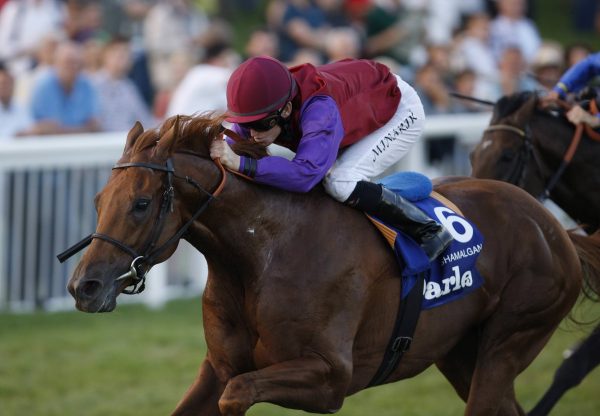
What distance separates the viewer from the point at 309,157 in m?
4.54

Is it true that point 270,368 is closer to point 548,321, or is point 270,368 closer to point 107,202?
point 107,202

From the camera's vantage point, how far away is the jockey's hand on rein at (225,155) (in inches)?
177

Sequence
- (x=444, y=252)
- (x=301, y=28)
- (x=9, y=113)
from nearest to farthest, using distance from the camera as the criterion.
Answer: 1. (x=444, y=252)
2. (x=9, y=113)
3. (x=301, y=28)

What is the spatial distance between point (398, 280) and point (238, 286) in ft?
2.36

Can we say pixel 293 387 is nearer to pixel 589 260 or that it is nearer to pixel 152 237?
pixel 152 237

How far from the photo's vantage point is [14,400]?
23.7 feet

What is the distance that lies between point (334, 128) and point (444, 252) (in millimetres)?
841

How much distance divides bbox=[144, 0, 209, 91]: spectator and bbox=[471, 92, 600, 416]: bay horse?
6.05 m

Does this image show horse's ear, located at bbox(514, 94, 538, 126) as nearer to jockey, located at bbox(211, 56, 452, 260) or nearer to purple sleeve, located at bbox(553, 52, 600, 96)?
purple sleeve, located at bbox(553, 52, 600, 96)

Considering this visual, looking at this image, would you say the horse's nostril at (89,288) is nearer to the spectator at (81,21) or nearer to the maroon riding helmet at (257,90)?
the maroon riding helmet at (257,90)

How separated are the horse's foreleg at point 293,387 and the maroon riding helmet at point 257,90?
0.99 meters

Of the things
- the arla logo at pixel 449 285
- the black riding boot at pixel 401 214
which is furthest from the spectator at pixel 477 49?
the black riding boot at pixel 401 214

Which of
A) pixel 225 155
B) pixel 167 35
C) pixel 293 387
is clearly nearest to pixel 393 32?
pixel 167 35

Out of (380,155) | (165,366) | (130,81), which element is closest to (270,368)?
(380,155)
